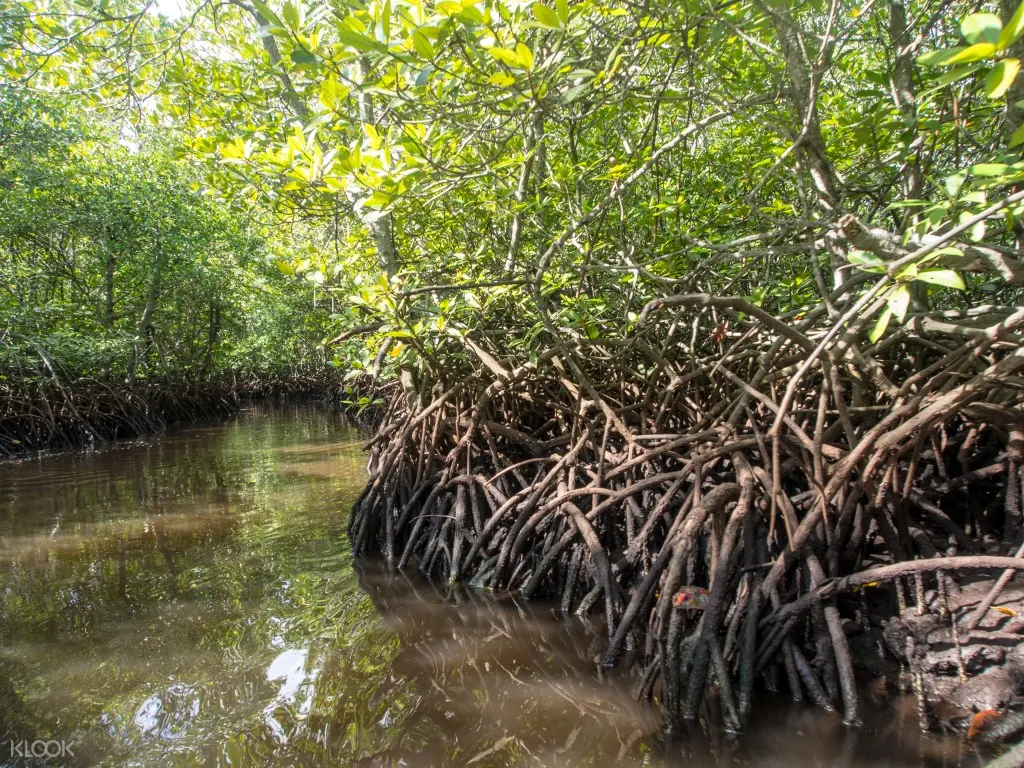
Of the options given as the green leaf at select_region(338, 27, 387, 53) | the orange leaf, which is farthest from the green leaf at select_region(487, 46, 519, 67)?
the orange leaf

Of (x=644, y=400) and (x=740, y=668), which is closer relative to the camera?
(x=740, y=668)

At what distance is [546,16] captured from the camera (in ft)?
6.16

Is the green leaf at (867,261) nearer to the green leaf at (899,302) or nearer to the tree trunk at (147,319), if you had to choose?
the green leaf at (899,302)

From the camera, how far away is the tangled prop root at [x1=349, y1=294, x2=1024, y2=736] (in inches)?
92.6

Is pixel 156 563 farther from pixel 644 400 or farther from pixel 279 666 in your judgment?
pixel 644 400

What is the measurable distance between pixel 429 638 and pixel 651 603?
3.76ft

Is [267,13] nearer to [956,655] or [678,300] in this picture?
[678,300]

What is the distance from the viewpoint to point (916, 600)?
97.1 inches

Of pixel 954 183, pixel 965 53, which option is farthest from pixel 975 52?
pixel 954 183

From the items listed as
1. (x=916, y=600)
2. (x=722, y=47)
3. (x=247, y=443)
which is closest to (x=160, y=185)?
(x=247, y=443)

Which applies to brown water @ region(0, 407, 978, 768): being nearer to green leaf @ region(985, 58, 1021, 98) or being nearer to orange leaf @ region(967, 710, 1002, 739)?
orange leaf @ region(967, 710, 1002, 739)

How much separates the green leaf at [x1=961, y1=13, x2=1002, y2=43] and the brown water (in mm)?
2000

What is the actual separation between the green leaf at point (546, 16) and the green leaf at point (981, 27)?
3.56 feet

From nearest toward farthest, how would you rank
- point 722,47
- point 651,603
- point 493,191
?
point 651,603, point 722,47, point 493,191
